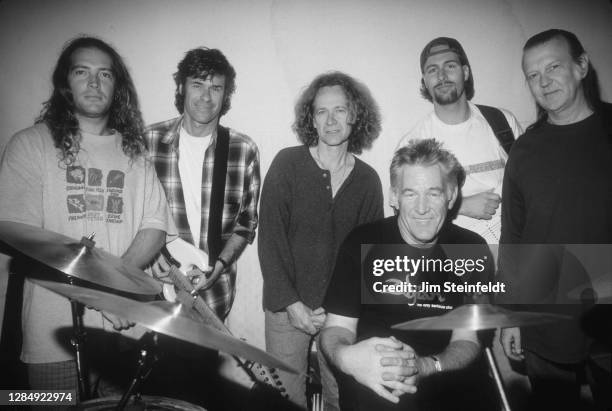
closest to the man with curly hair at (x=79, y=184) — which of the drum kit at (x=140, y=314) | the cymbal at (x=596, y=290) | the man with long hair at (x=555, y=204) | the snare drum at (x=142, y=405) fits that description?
the drum kit at (x=140, y=314)

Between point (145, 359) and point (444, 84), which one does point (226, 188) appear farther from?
point (444, 84)

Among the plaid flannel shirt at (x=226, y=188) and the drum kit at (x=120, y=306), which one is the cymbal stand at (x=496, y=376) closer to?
the drum kit at (x=120, y=306)

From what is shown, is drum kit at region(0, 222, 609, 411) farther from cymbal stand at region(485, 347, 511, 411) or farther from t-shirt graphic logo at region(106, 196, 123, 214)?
t-shirt graphic logo at region(106, 196, 123, 214)

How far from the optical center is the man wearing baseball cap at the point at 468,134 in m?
2.41

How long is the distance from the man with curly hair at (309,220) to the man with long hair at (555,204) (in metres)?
0.85

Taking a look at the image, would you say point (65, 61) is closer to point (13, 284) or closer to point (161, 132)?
point (161, 132)

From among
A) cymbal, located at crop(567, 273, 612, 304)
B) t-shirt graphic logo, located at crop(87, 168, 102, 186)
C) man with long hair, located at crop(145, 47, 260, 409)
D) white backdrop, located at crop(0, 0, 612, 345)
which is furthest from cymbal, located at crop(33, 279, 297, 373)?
cymbal, located at crop(567, 273, 612, 304)

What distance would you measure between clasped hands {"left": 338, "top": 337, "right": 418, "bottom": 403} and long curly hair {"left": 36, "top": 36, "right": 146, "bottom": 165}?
161 centimetres

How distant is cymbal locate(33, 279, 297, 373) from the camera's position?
3.15ft

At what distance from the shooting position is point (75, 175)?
6.02ft

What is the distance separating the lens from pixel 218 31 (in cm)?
265

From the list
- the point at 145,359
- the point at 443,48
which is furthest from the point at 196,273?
the point at 443,48

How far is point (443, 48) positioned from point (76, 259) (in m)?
2.52

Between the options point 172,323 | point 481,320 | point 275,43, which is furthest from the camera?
point 275,43
